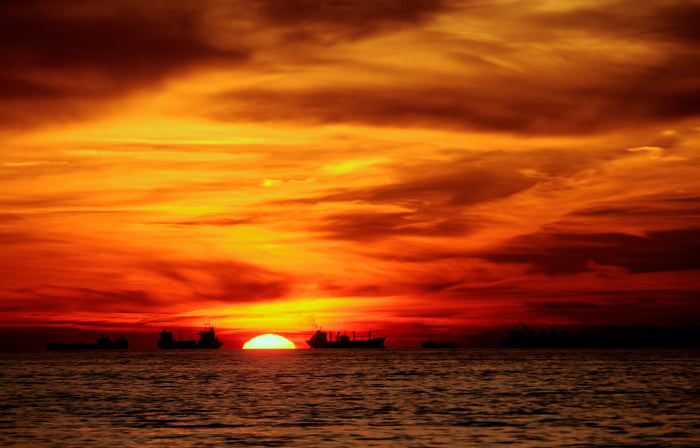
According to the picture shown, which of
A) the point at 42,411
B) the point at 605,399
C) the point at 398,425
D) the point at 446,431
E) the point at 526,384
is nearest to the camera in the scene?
the point at 446,431

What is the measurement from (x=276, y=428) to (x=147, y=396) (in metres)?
41.3

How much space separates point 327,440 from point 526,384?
234 ft

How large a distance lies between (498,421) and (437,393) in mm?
34287

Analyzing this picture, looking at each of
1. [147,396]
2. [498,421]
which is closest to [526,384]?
[147,396]

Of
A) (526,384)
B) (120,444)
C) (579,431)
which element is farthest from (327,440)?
(526,384)

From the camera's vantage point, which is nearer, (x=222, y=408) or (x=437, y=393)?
(x=222, y=408)

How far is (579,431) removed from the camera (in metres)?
56.9

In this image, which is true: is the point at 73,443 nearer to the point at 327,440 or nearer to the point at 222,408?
the point at 327,440

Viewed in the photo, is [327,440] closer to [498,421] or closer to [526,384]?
[498,421]

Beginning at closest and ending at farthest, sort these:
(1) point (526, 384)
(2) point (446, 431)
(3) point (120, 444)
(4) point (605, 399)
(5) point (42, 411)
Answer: (3) point (120, 444)
(2) point (446, 431)
(5) point (42, 411)
(4) point (605, 399)
(1) point (526, 384)

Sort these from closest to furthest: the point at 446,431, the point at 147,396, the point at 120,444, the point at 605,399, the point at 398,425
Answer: the point at 120,444
the point at 446,431
the point at 398,425
the point at 605,399
the point at 147,396

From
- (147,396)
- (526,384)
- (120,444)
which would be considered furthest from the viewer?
(526,384)

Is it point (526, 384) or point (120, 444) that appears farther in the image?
point (526, 384)

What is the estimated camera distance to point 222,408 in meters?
76.5
